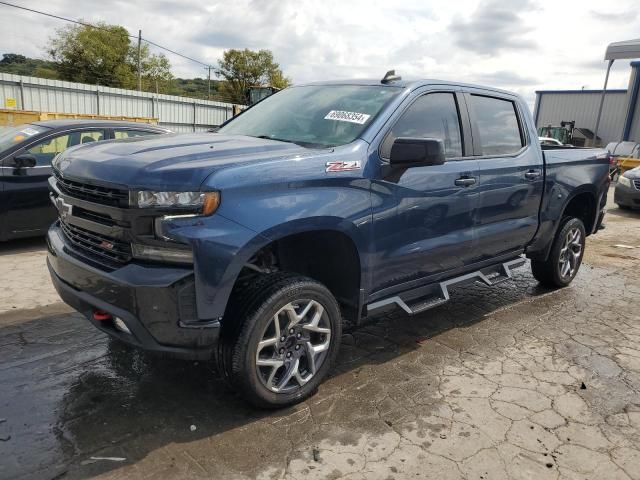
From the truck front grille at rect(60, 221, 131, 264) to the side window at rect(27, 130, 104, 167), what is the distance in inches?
143

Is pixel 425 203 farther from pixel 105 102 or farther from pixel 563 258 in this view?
pixel 105 102

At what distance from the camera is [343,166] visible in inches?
123

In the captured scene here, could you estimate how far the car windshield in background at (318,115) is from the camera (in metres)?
3.49

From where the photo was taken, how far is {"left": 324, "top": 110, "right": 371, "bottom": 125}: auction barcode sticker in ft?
11.5

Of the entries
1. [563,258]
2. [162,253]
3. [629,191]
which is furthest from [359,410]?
[629,191]

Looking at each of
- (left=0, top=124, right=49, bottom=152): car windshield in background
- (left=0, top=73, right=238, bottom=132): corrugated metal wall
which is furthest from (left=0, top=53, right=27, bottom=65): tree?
(left=0, top=124, right=49, bottom=152): car windshield in background

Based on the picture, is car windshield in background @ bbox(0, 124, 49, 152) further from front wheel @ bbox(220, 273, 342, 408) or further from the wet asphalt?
front wheel @ bbox(220, 273, 342, 408)

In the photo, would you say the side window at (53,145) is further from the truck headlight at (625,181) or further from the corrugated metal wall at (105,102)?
the truck headlight at (625,181)

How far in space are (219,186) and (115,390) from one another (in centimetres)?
155

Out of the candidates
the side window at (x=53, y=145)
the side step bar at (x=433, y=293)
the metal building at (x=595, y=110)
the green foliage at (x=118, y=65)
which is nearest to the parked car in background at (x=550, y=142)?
the side step bar at (x=433, y=293)

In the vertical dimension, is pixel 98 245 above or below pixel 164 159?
below

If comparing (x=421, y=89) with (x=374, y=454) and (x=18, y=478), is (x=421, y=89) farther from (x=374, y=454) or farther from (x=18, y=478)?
(x=18, y=478)

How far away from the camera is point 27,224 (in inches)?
243

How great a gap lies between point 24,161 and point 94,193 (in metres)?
3.92
